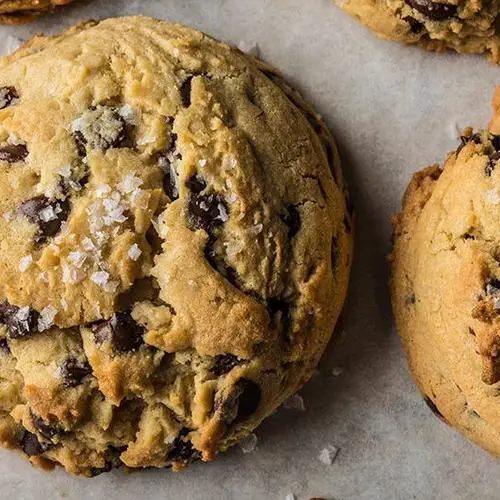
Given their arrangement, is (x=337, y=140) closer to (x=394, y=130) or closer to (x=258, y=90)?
(x=394, y=130)

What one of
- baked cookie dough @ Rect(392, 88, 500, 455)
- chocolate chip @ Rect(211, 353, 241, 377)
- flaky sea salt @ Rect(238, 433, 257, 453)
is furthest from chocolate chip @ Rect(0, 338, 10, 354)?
baked cookie dough @ Rect(392, 88, 500, 455)

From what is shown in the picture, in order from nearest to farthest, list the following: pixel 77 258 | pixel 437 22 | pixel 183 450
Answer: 1. pixel 77 258
2. pixel 183 450
3. pixel 437 22

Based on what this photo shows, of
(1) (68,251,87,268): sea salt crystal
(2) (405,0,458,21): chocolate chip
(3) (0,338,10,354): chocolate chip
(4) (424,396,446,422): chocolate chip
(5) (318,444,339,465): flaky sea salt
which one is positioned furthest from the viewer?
(5) (318,444,339,465): flaky sea salt

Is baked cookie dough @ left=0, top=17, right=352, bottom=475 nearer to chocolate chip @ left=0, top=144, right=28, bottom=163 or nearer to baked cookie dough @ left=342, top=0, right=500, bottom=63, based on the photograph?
chocolate chip @ left=0, top=144, right=28, bottom=163

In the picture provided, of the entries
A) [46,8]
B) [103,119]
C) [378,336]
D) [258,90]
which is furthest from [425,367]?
[46,8]

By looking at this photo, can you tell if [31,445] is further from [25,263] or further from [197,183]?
[197,183]

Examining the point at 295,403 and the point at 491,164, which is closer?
the point at 491,164

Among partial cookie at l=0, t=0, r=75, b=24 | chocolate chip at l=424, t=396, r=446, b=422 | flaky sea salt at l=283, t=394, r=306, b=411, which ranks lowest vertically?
flaky sea salt at l=283, t=394, r=306, b=411

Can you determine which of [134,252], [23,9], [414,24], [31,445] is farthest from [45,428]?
[414,24]
